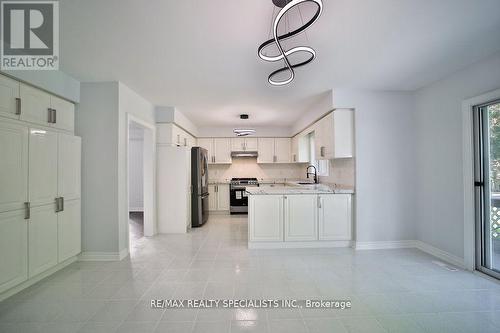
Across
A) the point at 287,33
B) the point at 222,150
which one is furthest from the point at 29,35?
the point at 222,150

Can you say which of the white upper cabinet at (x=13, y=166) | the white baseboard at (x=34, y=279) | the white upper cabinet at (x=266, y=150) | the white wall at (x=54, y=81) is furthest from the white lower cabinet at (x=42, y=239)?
the white upper cabinet at (x=266, y=150)

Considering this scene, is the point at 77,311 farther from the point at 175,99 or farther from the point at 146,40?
the point at 175,99

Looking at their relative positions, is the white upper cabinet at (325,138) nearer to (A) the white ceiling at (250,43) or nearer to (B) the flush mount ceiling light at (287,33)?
(A) the white ceiling at (250,43)

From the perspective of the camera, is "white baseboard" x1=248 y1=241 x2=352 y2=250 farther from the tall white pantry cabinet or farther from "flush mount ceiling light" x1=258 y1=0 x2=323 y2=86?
"flush mount ceiling light" x1=258 y1=0 x2=323 y2=86

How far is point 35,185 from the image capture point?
8.16 ft

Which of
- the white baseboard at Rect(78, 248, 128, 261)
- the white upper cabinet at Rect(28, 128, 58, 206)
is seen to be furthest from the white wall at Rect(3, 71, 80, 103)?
the white baseboard at Rect(78, 248, 128, 261)

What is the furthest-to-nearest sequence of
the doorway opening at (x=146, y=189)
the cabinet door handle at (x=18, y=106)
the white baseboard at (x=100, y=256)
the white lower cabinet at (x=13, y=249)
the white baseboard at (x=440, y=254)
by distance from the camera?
the doorway opening at (x=146, y=189) → the white baseboard at (x=100, y=256) → the white baseboard at (x=440, y=254) → the cabinet door handle at (x=18, y=106) → the white lower cabinet at (x=13, y=249)

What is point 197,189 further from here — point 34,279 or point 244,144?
point 34,279

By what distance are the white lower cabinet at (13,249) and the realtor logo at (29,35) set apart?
152 centimetres

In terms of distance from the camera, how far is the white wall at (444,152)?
8.97ft

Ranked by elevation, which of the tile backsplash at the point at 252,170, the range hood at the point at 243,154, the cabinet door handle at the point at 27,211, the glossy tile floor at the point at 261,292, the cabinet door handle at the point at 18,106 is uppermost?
the cabinet door handle at the point at 18,106

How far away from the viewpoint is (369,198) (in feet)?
11.8

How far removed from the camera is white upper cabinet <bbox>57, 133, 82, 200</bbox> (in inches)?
111

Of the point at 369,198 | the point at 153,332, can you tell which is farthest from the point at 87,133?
the point at 369,198
